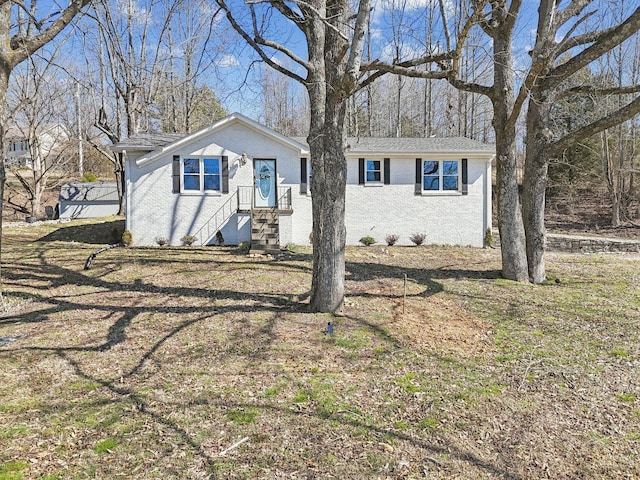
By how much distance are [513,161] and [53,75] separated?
20.5m

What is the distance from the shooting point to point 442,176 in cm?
1489

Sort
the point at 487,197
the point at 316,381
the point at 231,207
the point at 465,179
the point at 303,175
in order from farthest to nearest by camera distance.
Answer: the point at 487,197, the point at 465,179, the point at 303,175, the point at 231,207, the point at 316,381

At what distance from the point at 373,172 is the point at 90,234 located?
1086cm

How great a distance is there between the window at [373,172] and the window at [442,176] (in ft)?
5.50

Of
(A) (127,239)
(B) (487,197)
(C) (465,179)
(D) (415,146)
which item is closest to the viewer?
(A) (127,239)

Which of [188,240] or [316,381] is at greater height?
[188,240]

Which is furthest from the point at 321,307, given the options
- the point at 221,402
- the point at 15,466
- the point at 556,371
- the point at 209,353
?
the point at 15,466

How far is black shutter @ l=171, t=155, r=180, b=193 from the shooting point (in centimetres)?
1338

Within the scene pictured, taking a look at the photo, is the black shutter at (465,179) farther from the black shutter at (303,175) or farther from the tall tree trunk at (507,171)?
the tall tree trunk at (507,171)

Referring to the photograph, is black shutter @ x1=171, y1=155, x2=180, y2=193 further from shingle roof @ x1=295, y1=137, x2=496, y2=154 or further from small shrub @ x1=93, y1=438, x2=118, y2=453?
small shrub @ x1=93, y1=438, x2=118, y2=453

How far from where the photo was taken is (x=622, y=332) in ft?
18.0

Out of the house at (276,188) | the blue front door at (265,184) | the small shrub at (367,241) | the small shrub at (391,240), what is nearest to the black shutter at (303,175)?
the house at (276,188)

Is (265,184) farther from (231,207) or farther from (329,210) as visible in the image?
(329,210)

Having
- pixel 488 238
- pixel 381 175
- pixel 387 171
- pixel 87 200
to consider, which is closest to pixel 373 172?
pixel 381 175
